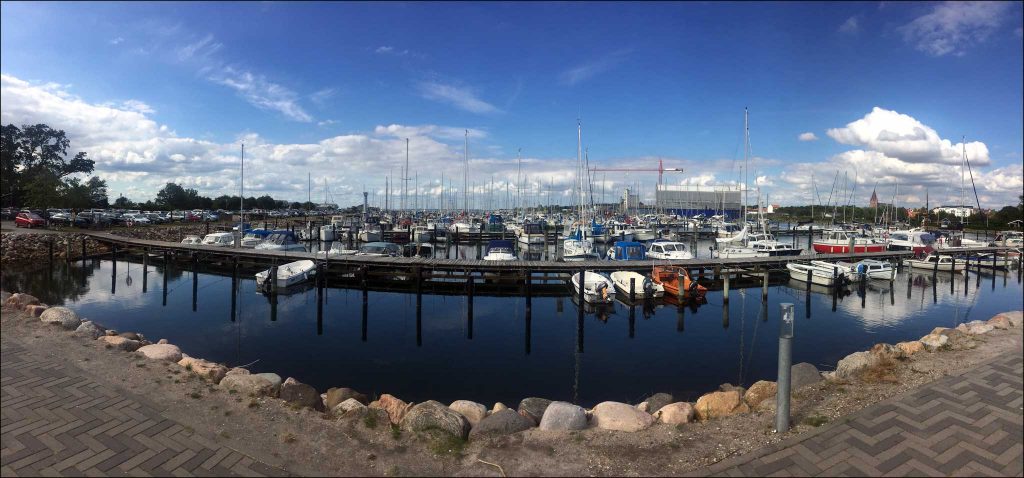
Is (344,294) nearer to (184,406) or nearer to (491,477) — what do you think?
(184,406)

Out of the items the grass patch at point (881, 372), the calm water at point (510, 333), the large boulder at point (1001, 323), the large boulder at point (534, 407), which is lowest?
the calm water at point (510, 333)

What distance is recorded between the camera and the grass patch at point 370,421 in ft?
21.1

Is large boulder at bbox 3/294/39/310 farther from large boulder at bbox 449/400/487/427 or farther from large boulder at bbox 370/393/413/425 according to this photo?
Answer: large boulder at bbox 449/400/487/427

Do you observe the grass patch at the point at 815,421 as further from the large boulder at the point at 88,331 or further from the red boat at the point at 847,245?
the red boat at the point at 847,245

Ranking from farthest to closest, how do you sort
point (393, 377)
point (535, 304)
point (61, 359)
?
point (535, 304) → point (393, 377) → point (61, 359)

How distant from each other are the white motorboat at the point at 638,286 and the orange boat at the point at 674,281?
0.37m

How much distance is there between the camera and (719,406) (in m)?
7.47

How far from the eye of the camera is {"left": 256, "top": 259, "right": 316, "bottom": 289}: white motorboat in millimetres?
25391

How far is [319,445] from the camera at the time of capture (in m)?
5.80

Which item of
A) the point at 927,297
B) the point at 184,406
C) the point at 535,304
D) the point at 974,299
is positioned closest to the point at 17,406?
the point at 184,406

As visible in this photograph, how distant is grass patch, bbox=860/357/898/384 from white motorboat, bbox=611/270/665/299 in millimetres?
13482


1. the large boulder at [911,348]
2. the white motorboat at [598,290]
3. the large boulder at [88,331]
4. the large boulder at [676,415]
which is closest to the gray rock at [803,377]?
the large boulder at [676,415]

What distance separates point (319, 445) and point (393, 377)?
781 cm

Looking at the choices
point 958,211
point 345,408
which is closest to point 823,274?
point 345,408
